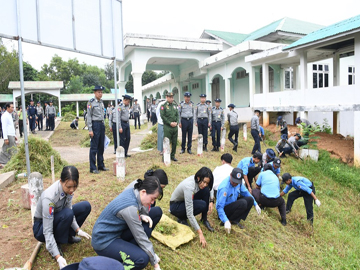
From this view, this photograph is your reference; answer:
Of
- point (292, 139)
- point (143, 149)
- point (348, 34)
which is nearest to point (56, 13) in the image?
point (143, 149)

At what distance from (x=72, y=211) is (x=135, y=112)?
1318 cm

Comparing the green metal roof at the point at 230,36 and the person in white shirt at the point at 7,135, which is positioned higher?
the green metal roof at the point at 230,36

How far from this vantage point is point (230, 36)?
19.4 metres

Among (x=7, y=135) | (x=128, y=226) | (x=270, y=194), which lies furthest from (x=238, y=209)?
(x=7, y=135)

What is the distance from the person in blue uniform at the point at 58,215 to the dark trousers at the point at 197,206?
4.21 ft

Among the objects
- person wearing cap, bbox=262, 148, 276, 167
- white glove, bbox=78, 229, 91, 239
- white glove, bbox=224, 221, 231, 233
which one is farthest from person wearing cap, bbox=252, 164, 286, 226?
white glove, bbox=78, 229, 91, 239

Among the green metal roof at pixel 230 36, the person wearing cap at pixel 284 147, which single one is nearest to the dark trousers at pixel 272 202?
the person wearing cap at pixel 284 147

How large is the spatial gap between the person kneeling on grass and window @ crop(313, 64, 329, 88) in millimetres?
15372

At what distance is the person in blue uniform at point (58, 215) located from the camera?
2750 millimetres

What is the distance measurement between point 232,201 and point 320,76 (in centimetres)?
1552

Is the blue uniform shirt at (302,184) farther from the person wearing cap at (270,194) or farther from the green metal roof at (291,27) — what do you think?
the green metal roof at (291,27)

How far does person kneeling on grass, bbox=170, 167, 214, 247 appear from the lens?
3.65m

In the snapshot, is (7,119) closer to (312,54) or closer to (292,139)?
(292,139)

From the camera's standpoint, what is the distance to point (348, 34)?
941 cm
